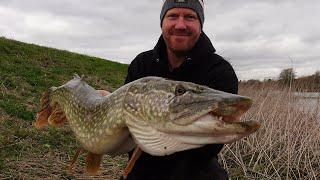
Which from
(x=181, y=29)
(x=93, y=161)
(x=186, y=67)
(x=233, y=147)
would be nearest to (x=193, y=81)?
(x=186, y=67)

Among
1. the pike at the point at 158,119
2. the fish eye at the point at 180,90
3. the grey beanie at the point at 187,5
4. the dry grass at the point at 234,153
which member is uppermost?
the grey beanie at the point at 187,5

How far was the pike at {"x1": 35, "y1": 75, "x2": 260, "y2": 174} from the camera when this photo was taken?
1989 millimetres

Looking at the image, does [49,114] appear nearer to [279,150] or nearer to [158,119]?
[158,119]

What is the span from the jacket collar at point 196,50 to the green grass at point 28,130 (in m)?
1.99

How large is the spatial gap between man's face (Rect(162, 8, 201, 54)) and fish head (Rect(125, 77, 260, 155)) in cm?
74

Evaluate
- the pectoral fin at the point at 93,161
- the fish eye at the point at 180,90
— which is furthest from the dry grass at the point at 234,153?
the fish eye at the point at 180,90

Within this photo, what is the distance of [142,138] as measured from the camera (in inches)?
88.5

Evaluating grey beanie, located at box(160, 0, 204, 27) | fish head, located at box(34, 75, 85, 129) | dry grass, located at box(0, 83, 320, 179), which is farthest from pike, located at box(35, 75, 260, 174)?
dry grass, located at box(0, 83, 320, 179)

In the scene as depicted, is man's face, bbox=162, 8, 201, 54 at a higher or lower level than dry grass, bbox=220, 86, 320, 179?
higher

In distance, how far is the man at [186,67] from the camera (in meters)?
3.04

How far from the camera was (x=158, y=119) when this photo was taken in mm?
2176

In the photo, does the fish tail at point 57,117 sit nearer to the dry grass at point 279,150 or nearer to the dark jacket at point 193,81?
the dark jacket at point 193,81

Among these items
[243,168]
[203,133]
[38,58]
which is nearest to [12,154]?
[243,168]

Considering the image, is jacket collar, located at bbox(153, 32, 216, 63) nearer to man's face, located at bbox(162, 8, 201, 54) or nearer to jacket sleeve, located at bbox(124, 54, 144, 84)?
man's face, located at bbox(162, 8, 201, 54)
